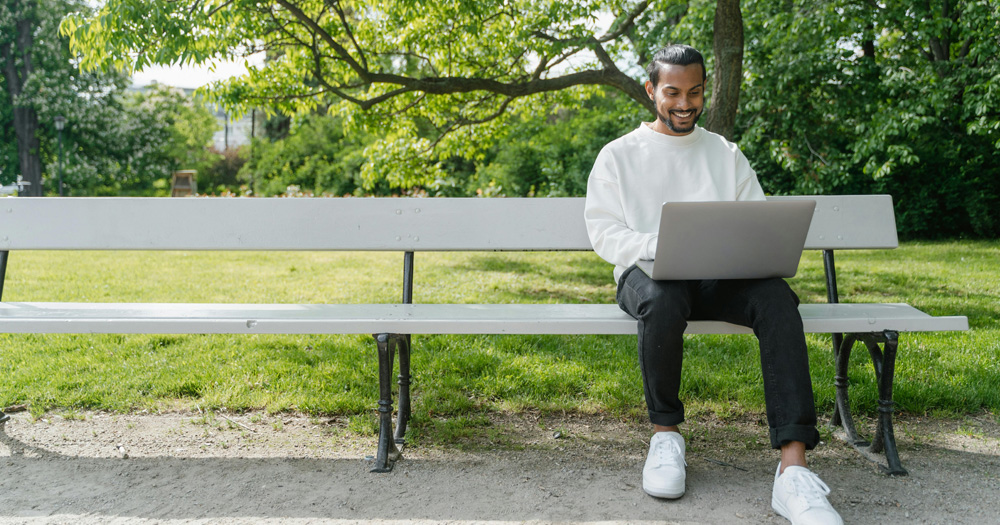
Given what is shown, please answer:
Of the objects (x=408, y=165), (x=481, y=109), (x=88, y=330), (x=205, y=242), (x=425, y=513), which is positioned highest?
(x=481, y=109)

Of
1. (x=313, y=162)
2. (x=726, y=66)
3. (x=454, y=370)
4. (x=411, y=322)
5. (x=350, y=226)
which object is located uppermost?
(x=726, y=66)

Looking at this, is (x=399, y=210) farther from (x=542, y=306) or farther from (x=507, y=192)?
(x=507, y=192)

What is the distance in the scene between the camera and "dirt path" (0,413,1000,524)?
229 cm

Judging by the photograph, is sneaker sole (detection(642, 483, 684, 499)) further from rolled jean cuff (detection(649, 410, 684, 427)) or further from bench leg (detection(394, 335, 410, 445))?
bench leg (detection(394, 335, 410, 445))

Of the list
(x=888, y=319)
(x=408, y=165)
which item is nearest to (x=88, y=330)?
(x=888, y=319)

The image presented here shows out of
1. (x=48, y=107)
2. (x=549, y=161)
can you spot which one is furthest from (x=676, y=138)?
(x=48, y=107)

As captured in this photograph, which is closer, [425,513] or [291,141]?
[425,513]

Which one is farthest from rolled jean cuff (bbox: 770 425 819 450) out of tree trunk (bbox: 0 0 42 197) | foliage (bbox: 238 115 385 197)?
tree trunk (bbox: 0 0 42 197)

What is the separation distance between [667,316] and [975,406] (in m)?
1.75

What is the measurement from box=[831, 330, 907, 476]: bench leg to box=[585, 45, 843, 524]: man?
0.47 metres

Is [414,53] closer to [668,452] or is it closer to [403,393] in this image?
[403,393]

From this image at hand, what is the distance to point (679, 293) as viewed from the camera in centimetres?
244

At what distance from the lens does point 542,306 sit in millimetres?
2938

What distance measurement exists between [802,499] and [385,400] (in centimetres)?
135
